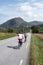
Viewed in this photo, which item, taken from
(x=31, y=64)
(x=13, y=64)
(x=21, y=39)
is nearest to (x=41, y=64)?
(x=31, y=64)

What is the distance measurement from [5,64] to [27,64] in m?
1.21

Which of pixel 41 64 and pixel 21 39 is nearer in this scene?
pixel 41 64

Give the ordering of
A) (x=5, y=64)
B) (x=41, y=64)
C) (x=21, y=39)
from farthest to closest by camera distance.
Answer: (x=21, y=39)
(x=41, y=64)
(x=5, y=64)

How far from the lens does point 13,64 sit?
10188 millimetres

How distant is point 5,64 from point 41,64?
2.06 metres

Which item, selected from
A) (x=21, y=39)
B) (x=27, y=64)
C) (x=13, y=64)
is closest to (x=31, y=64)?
(x=27, y=64)

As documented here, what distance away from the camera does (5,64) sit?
32.8 feet

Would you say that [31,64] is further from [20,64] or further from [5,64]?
[5,64]

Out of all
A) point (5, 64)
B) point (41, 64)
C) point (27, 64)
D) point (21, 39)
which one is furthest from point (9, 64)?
point (21, 39)

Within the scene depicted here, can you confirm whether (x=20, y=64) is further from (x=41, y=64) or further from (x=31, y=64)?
(x=41, y=64)

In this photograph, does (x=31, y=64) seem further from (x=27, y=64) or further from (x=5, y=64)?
(x=5, y=64)

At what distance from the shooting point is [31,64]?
10391 millimetres

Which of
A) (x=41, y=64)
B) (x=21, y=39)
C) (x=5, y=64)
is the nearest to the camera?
(x=5, y=64)

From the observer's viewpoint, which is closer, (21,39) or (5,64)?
(5,64)
